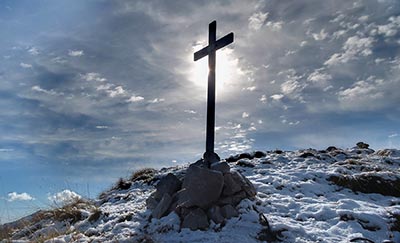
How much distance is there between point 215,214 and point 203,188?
0.65 meters

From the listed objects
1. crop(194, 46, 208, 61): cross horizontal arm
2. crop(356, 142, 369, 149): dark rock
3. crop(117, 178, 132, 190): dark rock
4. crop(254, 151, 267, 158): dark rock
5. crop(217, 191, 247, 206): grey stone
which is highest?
crop(194, 46, 208, 61): cross horizontal arm

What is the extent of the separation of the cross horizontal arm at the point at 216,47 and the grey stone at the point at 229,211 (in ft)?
15.7

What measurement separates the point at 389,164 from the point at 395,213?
5651mm

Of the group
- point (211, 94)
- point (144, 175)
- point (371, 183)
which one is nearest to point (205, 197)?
point (211, 94)

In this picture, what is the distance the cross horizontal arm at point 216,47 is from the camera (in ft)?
33.1

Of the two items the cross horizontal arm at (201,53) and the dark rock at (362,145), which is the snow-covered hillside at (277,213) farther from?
the cross horizontal arm at (201,53)

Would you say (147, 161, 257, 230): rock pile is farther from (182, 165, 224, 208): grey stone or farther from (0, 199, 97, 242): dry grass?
(0, 199, 97, 242): dry grass

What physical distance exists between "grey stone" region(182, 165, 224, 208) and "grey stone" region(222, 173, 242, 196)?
0.20 metres

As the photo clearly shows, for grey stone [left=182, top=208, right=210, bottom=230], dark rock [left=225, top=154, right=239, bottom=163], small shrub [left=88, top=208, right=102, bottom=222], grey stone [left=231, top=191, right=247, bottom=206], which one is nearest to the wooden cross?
grey stone [left=231, top=191, right=247, bottom=206]

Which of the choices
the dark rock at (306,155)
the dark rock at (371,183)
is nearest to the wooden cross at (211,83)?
the dark rock at (371,183)

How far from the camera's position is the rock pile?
7457 millimetres

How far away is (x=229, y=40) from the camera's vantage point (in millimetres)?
10062

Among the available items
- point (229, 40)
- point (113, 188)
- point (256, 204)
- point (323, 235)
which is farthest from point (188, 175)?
point (113, 188)

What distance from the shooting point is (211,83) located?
10.2 meters
